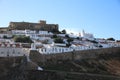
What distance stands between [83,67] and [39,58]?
5123 millimetres

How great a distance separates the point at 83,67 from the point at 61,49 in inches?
148

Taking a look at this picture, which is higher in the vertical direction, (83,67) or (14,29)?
(14,29)

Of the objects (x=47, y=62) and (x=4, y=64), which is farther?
(x=47, y=62)

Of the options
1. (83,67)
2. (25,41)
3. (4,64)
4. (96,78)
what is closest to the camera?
(96,78)

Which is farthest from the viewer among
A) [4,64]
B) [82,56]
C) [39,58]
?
[82,56]

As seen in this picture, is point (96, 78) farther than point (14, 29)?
No

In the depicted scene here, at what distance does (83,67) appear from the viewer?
41344 millimetres

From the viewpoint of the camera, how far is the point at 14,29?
63812 millimetres

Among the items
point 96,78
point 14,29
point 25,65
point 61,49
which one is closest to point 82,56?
point 61,49

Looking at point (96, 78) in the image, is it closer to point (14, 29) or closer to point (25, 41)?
point (25, 41)

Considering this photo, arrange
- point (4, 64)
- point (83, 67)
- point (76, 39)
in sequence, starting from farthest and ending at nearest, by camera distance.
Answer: point (76, 39), point (83, 67), point (4, 64)

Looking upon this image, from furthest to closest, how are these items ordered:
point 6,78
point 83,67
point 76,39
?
point 76,39 → point 83,67 → point 6,78

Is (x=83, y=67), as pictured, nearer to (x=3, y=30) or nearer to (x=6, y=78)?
(x=6, y=78)

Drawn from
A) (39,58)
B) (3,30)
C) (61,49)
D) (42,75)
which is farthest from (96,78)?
(3,30)
